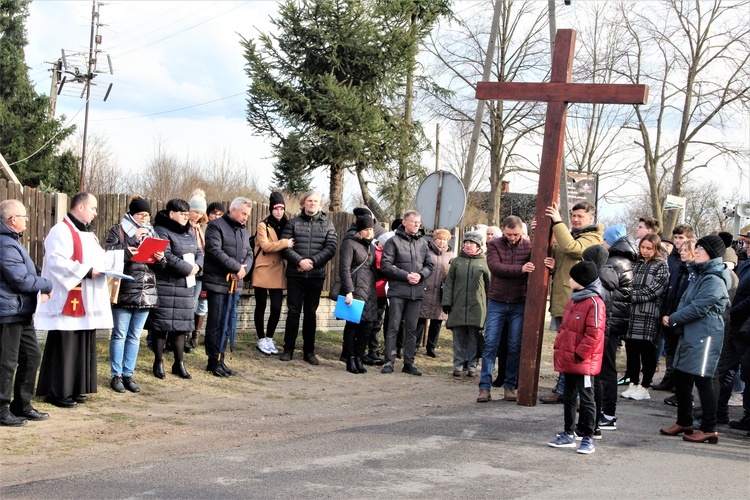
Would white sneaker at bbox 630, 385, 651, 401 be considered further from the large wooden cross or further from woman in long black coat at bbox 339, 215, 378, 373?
woman in long black coat at bbox 339, 215, 378, 373

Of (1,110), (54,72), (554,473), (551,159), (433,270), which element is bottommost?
(554,473)

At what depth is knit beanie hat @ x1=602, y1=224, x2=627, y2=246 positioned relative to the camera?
9351mm

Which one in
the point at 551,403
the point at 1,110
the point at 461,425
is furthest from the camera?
the point at 1,110

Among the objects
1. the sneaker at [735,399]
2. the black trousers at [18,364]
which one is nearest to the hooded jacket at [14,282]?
the black trousers at [18,364]

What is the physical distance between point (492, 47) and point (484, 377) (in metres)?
11.2

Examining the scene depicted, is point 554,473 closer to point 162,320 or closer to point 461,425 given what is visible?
point 461,425

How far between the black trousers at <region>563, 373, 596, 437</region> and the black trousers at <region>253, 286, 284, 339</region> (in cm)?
539

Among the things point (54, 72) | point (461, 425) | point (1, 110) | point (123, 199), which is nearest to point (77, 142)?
point (54, 72)

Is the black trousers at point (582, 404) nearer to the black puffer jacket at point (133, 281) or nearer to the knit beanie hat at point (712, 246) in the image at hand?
the knit beanie hat at point (712, 246)

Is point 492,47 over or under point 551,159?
over

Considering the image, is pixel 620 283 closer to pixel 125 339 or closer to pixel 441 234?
pixel 441 234

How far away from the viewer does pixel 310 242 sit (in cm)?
1160

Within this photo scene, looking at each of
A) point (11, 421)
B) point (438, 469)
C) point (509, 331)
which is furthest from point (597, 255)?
point (11, 421)

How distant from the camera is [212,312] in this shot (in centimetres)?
1048
